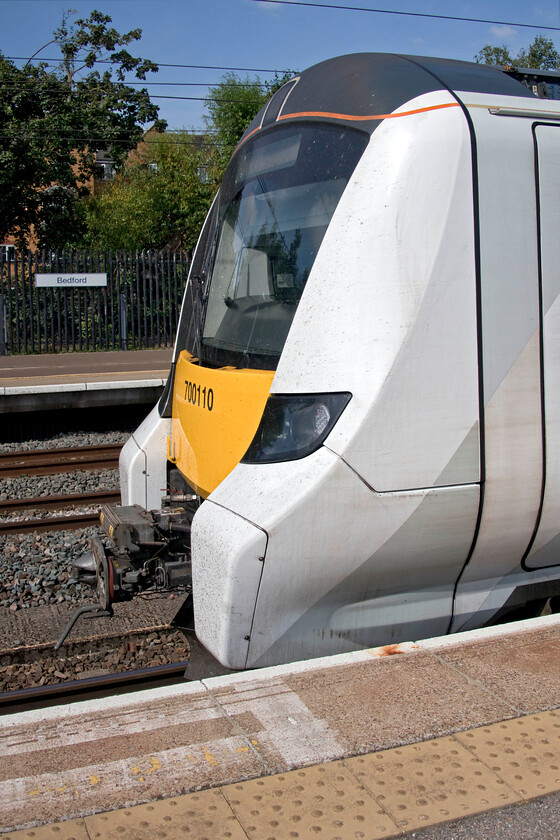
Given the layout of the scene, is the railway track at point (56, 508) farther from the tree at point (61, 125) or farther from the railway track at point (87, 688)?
the tree at point (61, 125)

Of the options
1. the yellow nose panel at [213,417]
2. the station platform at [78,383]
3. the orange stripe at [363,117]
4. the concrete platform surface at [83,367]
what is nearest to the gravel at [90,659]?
the yellow nose panel at [213,417]

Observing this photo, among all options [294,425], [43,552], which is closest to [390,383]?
[294,425]

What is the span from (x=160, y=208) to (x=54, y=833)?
2849cm

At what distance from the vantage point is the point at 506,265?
343cm

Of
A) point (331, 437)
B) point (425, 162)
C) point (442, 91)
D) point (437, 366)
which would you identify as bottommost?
point (331, 437)

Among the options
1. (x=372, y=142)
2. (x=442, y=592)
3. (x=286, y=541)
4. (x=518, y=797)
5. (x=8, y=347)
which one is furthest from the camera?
(x=8, y=347)

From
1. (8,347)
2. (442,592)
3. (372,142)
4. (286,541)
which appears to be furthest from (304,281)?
(8,347)

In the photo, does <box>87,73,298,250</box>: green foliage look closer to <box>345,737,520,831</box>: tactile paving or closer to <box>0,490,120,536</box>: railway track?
<box>0,490,120,536</box>: railway track

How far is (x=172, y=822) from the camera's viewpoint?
2334 mm

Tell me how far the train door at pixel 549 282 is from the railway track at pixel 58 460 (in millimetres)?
6417

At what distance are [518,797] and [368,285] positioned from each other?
191 cm

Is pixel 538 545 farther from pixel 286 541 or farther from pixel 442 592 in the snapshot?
pixel 286 541

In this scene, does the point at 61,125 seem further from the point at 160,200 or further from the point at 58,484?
the point at 58,484

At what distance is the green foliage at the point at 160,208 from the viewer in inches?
1146
